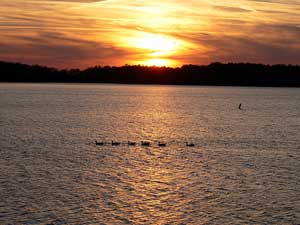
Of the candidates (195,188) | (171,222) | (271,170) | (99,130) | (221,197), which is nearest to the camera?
(171,222)

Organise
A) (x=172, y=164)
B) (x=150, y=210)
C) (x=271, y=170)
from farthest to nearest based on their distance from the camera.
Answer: (x=172, y=164) < (x=271, y=170) < (x=150, y=210)

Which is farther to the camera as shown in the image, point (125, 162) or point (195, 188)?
point (125, 162)

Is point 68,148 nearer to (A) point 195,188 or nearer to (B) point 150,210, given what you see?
(A) point 195,188

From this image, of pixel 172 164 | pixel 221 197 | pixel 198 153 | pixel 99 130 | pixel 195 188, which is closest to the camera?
pixel 221 197

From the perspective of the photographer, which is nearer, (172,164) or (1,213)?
(1,213)

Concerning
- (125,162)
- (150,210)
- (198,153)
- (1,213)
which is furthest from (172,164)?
(1,213)

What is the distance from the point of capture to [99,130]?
89500mm

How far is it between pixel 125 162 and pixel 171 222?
21.9 m

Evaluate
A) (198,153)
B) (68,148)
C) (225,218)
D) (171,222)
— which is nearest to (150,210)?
(171,222)

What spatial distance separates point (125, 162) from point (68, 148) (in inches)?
556

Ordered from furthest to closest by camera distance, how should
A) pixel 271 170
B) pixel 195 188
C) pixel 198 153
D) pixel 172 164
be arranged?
pixel 198 153
pixel 172 164
pixel 271 170
pixel 195 188

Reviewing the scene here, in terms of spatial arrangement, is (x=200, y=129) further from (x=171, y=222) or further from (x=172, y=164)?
(x=171, y=222)

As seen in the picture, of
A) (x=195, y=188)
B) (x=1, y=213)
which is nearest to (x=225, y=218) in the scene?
(x=195, y=188)

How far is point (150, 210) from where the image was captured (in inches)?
1330
